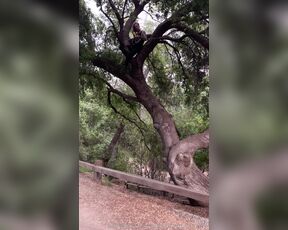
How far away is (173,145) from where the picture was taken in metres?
3.15

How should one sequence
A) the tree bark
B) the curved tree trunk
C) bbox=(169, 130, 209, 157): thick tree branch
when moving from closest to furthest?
bbox=(169, 130, 209, 157): thick tree branch < the curved tree trunk < the tree bark

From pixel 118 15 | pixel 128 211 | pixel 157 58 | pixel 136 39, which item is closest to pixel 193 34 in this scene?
pixel 157 58

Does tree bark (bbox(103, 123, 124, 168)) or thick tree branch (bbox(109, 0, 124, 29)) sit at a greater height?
thick tree branch (bbox(109, 0, 124, 29))

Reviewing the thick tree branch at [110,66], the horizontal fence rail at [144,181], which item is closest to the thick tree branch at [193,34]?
the thick tree branch at [110,66]

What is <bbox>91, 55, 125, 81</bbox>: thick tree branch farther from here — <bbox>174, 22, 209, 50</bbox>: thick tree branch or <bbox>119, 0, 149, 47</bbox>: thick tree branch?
<bbox>174, 22, 209, 50</bbox>: thick tree branch

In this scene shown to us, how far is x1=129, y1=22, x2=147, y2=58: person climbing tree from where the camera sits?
128 inches

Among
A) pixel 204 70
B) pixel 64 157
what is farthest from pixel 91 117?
pixel 64 157

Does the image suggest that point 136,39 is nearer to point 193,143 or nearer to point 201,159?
point 193,143

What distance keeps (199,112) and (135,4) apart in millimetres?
1154

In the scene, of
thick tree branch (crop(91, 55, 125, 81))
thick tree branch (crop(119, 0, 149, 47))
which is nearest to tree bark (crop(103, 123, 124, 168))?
thick tree branch (crop(91, 55, 125, 81))

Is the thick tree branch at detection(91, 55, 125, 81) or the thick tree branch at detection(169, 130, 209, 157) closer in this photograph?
the thick tree branch at detection(169, 130, 209, 157)

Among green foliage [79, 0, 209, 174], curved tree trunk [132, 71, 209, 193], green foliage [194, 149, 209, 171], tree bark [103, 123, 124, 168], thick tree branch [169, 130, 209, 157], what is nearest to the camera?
thick tree branch [169, 130, 209, 157]

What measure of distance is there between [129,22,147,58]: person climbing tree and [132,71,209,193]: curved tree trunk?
0.22 meters

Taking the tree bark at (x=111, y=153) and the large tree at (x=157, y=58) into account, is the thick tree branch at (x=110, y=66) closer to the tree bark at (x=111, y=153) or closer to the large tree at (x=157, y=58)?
the large tree at (x=157, y=58)
